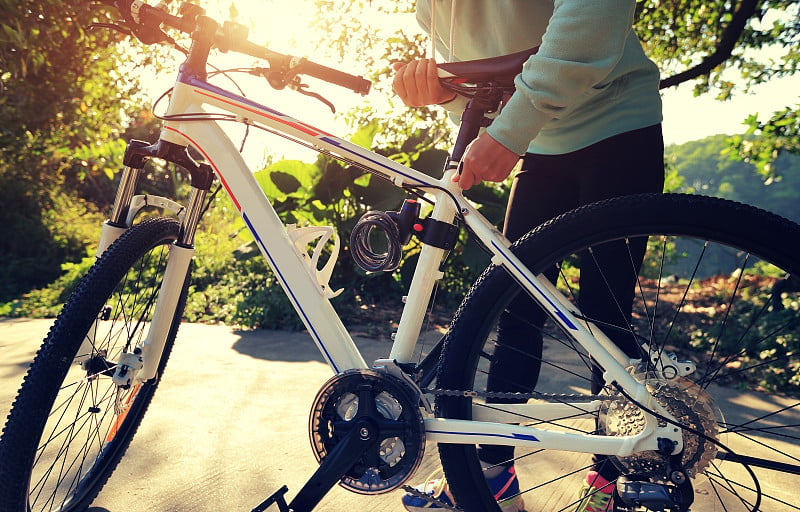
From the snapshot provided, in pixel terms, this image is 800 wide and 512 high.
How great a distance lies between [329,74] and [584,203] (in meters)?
0.80

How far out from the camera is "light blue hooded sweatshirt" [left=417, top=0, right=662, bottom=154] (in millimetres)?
1299

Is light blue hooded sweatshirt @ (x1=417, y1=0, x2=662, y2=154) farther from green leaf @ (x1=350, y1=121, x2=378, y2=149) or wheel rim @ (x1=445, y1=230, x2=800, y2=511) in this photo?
green leaf @ (x1=350, y1=121, x2=378, y2=149)

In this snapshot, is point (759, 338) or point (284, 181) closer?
point (759, 338)

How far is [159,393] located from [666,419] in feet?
7.58

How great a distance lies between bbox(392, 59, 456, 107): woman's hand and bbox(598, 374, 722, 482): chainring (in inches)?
33.4

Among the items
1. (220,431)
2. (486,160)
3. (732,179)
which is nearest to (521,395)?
(486,160)

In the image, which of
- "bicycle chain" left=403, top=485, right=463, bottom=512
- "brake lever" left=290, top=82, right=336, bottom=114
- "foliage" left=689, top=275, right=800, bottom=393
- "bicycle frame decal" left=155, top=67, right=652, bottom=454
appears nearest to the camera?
"bicycle frame decal" left=155, top=67, right=652, bottom=454

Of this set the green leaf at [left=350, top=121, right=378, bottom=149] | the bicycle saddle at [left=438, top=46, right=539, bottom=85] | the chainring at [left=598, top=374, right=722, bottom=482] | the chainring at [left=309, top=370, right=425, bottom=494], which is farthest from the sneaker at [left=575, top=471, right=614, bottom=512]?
the green leaf at [left=350, top=121, right=378, bottom=149]

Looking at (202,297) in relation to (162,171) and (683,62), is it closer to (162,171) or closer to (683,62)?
(683,62)

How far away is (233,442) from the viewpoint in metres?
2.33

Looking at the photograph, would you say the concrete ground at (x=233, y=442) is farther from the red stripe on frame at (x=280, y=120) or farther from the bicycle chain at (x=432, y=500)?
the red stripe on frame at (x=280, y=120)

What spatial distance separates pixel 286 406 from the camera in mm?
2803

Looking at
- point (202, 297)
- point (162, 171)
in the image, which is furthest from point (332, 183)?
point (162, 171)

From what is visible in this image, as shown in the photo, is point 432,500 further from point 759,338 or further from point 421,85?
point 759,338
